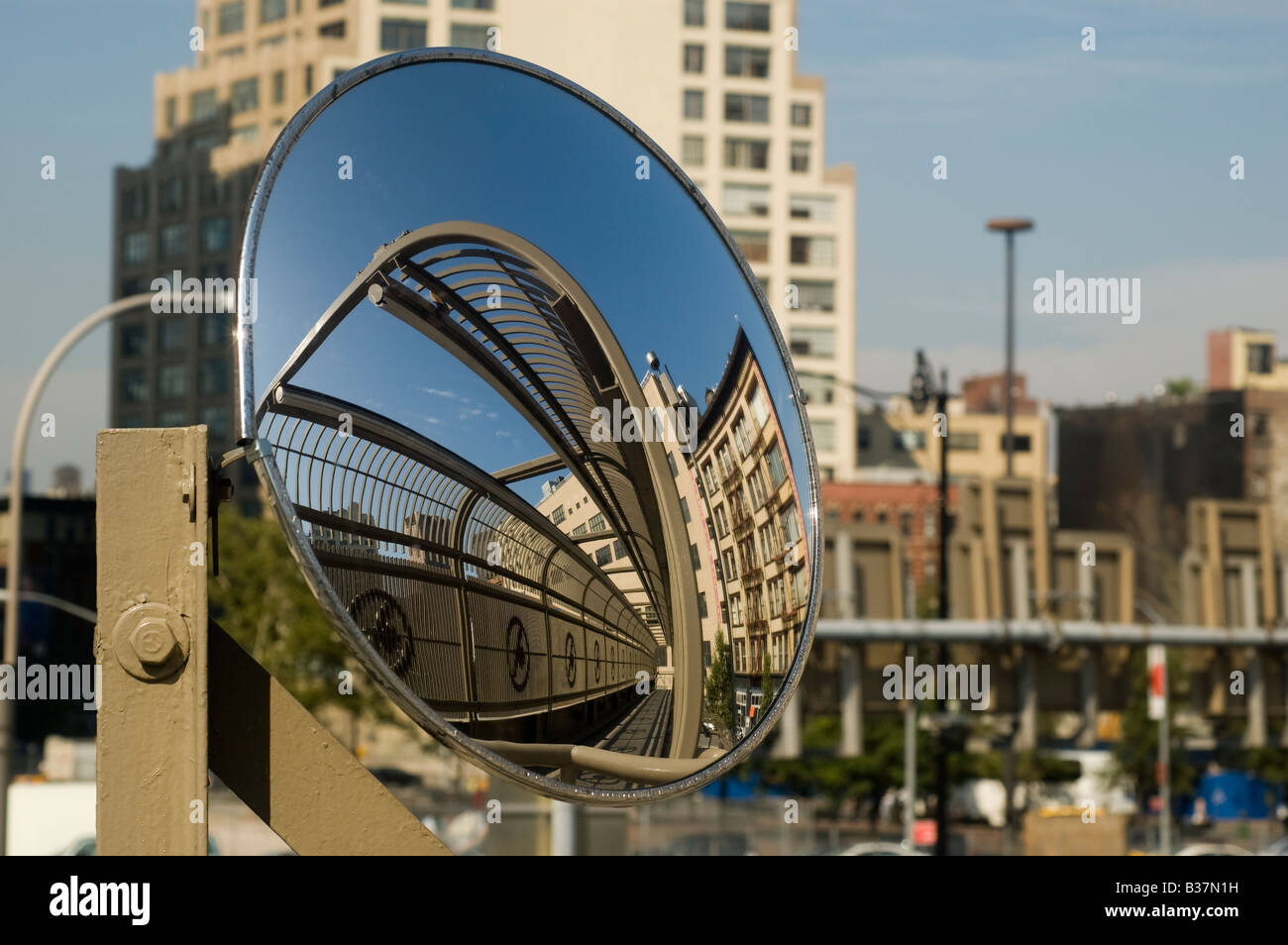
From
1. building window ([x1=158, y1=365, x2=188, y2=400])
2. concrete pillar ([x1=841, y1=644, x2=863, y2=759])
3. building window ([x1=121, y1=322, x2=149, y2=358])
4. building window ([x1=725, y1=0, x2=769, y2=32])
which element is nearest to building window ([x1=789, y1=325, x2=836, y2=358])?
building window ([x1=725, y1=0, x2=769, y2=32])

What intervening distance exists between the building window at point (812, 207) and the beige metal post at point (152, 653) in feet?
309

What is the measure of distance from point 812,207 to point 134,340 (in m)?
41.6

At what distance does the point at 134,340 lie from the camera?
92.6m

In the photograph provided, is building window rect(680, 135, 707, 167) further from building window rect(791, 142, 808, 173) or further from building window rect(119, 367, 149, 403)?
building window rect(119, 367, 149, 403)

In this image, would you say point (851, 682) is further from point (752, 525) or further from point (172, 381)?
point (172, 381)

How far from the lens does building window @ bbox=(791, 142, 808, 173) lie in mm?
94438

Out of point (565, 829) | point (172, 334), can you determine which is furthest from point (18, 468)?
point (172, 334)

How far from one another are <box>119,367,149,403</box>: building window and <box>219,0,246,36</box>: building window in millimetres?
21957

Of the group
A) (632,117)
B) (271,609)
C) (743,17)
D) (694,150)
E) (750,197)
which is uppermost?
(743,17)

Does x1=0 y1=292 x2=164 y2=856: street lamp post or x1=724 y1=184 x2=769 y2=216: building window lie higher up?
x1=724 y1=184 x2=769 y2=216: building window

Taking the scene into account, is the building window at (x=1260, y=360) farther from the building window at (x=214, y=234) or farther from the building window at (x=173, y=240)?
the building window at (x=173, y=240)

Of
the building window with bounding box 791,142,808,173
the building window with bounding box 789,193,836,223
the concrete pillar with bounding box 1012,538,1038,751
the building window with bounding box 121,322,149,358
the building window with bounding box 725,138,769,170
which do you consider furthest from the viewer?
the building window with bounding box 789,193,836,223
